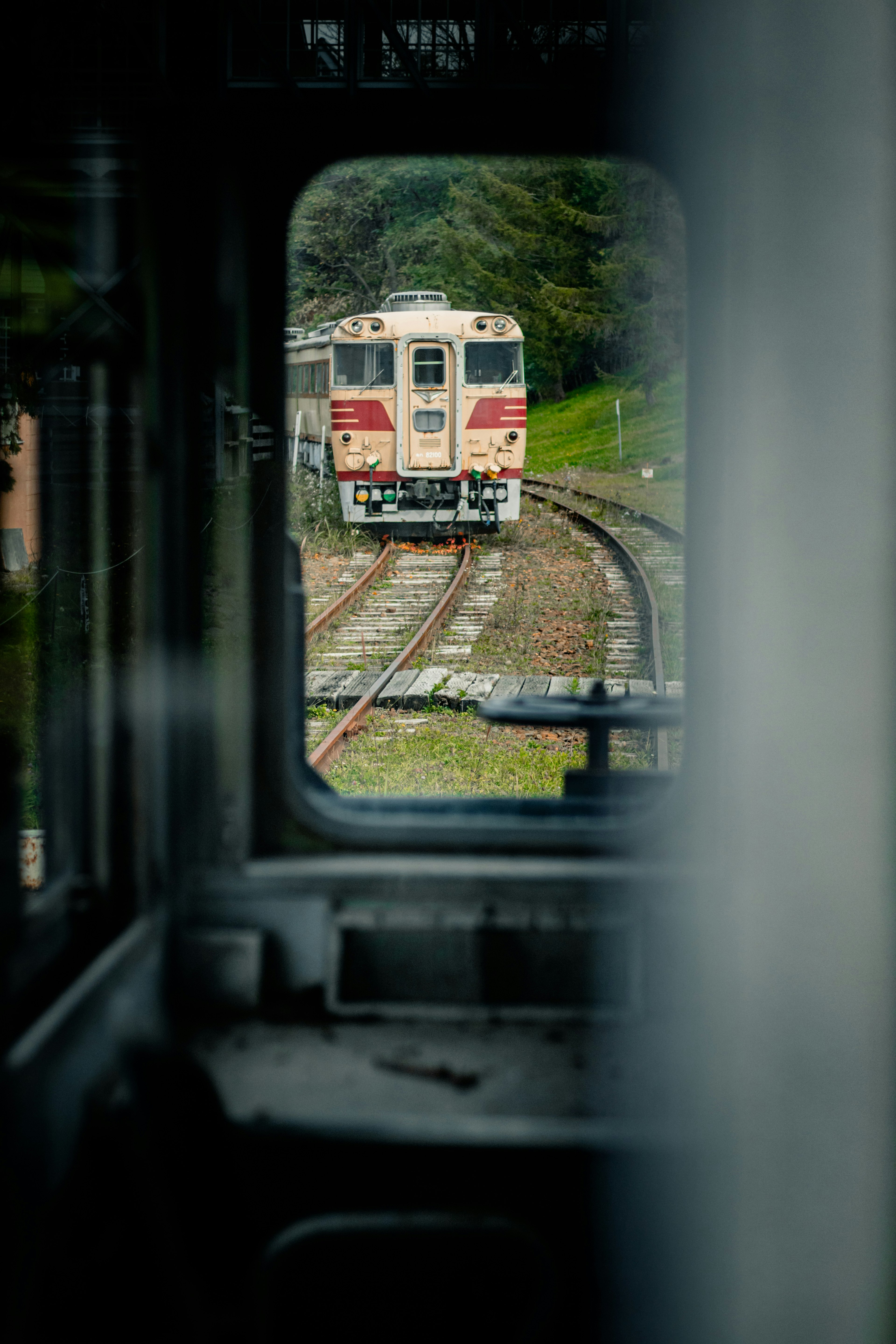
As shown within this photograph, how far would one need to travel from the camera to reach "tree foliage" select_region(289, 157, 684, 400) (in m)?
24.1

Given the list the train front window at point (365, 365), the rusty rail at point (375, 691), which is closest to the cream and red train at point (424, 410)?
the train front window at point (365, 365)

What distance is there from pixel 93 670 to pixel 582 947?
41.1 inches

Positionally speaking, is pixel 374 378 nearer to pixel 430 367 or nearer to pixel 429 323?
pixel 430 367

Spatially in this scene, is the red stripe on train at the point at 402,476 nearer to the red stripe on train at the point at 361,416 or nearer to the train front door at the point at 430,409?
the train front door at the point at 430,409

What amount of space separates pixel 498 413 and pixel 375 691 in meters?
9.26

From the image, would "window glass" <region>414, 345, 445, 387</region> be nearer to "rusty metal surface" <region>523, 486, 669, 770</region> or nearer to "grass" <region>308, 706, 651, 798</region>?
"rusty metal surface" <region>523, 486, 669, 770</region>

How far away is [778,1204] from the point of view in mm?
1322

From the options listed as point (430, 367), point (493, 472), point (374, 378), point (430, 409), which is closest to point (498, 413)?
point (493, 472)

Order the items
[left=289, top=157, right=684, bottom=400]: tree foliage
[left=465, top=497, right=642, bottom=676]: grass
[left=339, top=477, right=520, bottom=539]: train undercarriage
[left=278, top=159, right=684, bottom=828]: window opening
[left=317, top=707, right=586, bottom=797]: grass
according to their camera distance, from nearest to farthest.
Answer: [left=317, top=707, right=586, bottom=797]: grass < [left=278, top=159, right=684, bottom=828]: window opening < [left=465, top=497, right=642, bottom=676]: grass < [left=339, top=477, right=520, bottom=539]: train undercarriage < [left=289, top=157, right=684, bottom=400]: tree foliage

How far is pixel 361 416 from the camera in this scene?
16.8 m

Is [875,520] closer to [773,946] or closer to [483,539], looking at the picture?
[773,946]

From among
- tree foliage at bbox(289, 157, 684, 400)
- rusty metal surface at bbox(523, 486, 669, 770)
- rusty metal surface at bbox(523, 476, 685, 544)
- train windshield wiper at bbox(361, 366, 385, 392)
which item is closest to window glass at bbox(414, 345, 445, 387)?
train windshield wiper at bbox(361, 366, 385, 392)

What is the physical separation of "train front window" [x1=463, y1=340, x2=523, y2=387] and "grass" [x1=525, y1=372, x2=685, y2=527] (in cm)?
247

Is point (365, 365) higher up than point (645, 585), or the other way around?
point (365, 365)
